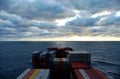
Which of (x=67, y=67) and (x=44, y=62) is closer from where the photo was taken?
(x=67, y=67)

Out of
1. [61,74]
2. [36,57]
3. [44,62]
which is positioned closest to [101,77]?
[61,74]

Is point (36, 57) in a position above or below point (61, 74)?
above

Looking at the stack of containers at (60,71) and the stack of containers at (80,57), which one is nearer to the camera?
the stack of containers at (60,71)

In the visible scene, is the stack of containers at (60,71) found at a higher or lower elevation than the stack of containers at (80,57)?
lower

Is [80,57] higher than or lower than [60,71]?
higher

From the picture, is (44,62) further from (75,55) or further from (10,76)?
(10,76)

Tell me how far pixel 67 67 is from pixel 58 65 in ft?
12.5

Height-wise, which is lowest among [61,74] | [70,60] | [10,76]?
[10,76]

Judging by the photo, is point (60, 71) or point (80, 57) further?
point (80, 57)

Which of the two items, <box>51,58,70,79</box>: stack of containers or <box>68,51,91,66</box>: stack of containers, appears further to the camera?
<box>68,51,91,66</box>: stack of containers

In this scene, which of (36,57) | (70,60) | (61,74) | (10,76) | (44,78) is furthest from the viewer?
(10,76)

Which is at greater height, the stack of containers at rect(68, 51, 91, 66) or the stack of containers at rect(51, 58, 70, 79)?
the stack of containers at rect(68, 51, 91, 66)

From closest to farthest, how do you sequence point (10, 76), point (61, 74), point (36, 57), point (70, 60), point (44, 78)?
point (44, 78) → point (61, 74) → point (70, 60) → point (36, 57) → point (10, 76)

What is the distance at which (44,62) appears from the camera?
7181 centimetres
